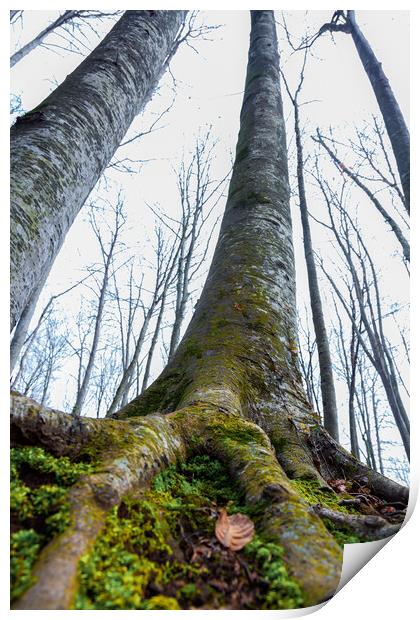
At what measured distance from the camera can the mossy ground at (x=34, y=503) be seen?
699 mm

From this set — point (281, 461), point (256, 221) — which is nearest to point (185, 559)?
point (281, 461)

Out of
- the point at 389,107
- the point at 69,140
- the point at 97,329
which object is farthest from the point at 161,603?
the point at 97,329

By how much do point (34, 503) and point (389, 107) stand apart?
337cm

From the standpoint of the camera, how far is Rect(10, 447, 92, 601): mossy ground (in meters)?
0.70

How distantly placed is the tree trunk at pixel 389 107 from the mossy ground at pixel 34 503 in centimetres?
246

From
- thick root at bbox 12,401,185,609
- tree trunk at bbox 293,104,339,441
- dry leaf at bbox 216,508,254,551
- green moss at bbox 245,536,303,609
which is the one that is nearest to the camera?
thick root at bbox 12,401,185,609

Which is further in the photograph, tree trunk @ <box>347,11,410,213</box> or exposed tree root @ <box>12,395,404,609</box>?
tree trunk @ <box>347,11,410,213</box>

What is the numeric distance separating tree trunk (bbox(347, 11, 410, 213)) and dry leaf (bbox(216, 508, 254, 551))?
2.24 metres

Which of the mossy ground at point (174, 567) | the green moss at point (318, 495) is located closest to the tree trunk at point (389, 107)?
the green moss at point (318, 495)

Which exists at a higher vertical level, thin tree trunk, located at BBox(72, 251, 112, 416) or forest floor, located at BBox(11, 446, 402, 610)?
thin tree trunk, located at BBox(72, 251, 112, 416)

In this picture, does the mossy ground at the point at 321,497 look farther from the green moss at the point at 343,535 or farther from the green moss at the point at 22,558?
the green moss at the point at 22,558

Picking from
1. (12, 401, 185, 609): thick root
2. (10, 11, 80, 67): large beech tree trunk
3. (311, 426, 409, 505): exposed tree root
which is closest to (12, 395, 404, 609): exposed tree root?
(12, 401, 185, 609): thick root

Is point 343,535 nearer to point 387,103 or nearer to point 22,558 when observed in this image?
point 22,558

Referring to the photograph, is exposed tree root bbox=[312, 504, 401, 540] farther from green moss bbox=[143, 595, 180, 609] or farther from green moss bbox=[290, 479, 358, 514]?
green moss bbox=[143, 595, 180, 609]
